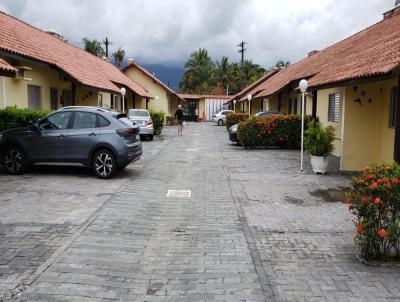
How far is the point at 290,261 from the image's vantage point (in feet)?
16.9

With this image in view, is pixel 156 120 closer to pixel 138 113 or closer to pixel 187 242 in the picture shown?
pixel 138 113

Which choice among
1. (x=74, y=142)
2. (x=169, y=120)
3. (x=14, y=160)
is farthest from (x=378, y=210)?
(x=169, y=120)

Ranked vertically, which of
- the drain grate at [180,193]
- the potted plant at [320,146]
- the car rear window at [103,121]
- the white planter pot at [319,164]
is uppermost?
the car rear window at [103,121]

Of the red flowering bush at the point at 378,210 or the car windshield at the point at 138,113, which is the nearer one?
the red flowering bush at the point at 378,210

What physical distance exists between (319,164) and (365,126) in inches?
72.3

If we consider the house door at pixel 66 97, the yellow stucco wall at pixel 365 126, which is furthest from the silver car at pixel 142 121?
the yellow stucco wall at pixel 365 126

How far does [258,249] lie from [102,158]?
19.9 feet

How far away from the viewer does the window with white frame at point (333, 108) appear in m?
15.6

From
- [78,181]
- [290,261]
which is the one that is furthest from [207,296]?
[78,181]

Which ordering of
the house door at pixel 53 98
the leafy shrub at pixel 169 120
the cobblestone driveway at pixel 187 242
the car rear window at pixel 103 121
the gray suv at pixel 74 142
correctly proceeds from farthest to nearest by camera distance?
the leafy shrub at pixel 169 120 < the house door at pixel 53 98 < the car rear window at pixel 103 121 < the gray suv at pixel 74 142 < the cobblestone driveway at pixel 187 242

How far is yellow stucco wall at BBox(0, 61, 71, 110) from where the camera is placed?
14375 mm

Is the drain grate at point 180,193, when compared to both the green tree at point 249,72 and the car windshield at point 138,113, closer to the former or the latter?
the car windshield at point 138,113

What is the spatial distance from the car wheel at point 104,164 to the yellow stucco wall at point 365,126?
6.61 m

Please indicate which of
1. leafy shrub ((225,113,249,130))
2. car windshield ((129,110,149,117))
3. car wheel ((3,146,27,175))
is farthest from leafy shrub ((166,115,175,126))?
car wheel ((3,146,27,175))
